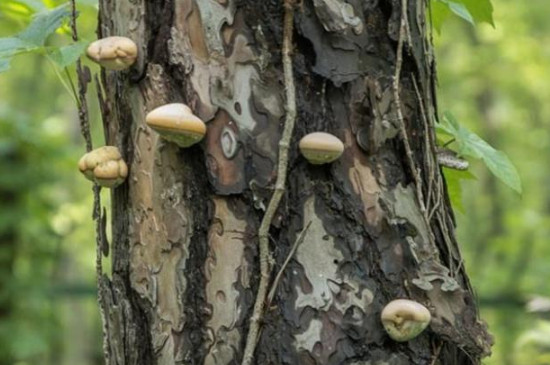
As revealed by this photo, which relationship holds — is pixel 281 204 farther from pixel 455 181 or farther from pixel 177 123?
pixel 455 181

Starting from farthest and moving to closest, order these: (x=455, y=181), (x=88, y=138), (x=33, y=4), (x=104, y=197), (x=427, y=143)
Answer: (x=104, y=197) < (x=33, y=4) < (x=455, y=181) < (x=88, y=138) < (x=427, y=143)

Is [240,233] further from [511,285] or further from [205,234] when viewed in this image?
[511,285]

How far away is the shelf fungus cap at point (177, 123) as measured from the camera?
5.32 feet

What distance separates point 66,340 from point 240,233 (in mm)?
13099

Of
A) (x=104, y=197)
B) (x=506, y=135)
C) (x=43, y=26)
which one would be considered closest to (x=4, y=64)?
(x=43, y=26)

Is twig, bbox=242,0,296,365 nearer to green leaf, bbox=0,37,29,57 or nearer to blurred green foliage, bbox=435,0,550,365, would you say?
green leaf, bbox=0,37,29,57

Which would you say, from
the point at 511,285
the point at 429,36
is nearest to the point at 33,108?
the point at 511,285

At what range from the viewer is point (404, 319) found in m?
1.63

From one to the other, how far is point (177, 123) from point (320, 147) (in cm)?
28

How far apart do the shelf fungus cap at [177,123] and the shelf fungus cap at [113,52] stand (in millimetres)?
141

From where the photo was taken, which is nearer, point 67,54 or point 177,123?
point 177,123

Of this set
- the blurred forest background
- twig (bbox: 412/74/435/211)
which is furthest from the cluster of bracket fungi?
the blurred forest background

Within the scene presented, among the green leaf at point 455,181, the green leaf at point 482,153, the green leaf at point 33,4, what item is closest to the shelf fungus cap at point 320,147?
the green leaf at point 482,153

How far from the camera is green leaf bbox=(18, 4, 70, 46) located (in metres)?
1.96
